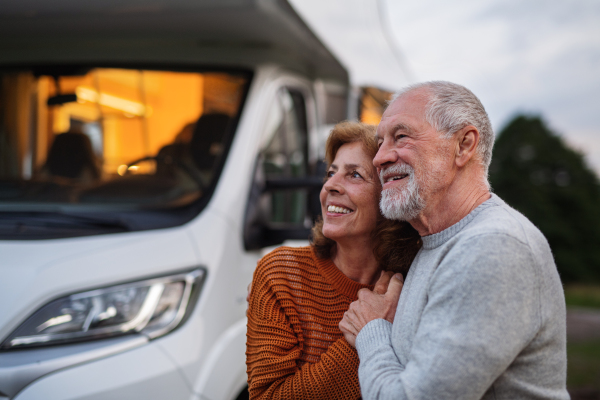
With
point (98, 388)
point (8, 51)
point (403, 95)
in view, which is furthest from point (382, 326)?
point (8, 51)

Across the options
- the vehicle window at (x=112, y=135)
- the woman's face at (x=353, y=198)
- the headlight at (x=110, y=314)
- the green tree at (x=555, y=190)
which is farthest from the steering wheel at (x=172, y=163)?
the green tree at (x=555, y=190)

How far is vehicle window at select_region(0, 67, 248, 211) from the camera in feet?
9.14

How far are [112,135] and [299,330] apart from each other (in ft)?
6.27

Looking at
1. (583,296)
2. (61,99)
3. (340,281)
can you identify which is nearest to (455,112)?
(340,281)

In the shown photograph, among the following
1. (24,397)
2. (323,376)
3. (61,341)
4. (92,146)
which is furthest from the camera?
(92,146)

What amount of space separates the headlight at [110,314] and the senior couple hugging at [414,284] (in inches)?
15.8

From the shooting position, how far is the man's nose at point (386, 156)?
1.65 m

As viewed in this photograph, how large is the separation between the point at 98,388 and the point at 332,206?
3.58 feet

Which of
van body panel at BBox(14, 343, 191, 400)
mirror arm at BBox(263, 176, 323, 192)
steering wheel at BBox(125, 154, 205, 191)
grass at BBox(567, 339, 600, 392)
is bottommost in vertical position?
grass at BBox(567, 339, 600, 392)

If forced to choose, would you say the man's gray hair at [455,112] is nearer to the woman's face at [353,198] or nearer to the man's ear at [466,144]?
the man's ear at [466,144]

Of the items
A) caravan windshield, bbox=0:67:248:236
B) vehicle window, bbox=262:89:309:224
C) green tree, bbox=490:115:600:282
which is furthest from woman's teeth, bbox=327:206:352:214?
green tree, bbox=490:115:600:282

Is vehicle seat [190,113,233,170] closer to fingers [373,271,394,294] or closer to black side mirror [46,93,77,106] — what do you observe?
black side mirror [46,93,77,106]

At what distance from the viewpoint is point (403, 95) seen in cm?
168

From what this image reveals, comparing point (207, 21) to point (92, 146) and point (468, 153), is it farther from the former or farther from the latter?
point (468, 153)
